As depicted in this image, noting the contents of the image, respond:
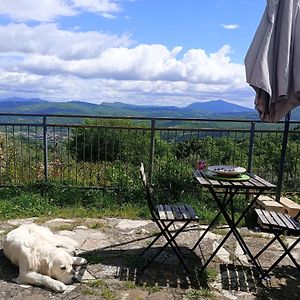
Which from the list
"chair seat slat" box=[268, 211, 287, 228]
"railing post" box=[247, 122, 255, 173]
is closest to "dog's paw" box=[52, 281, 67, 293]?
"chair seat slat" box=[268, 211, 287, 228]

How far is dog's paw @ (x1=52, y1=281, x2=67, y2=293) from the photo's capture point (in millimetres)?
3652

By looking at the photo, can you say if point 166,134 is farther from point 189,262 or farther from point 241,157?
point 189,262

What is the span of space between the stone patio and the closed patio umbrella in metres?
1.78

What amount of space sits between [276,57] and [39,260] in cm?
308

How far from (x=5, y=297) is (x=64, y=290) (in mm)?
514

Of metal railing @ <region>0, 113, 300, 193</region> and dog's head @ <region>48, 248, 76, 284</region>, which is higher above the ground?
metal railing @ <region>0, 113, 300, 193</region>

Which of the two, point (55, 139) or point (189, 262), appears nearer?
point (189, 262)

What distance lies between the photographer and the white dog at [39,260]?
378 centimetres

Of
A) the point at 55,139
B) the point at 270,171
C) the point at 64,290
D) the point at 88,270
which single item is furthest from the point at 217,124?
the point at 64,290

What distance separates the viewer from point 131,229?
18.2 feet

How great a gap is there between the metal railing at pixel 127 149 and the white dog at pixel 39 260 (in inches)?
117

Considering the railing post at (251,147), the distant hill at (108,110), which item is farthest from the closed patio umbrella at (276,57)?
the distant hill at (108,110)

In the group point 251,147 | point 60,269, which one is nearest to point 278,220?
point 60,269

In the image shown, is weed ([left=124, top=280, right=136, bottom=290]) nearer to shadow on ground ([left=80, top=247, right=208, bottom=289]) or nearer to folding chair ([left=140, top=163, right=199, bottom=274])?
shadow on ground ([left=80, top=247, right=208, bottom=289])
